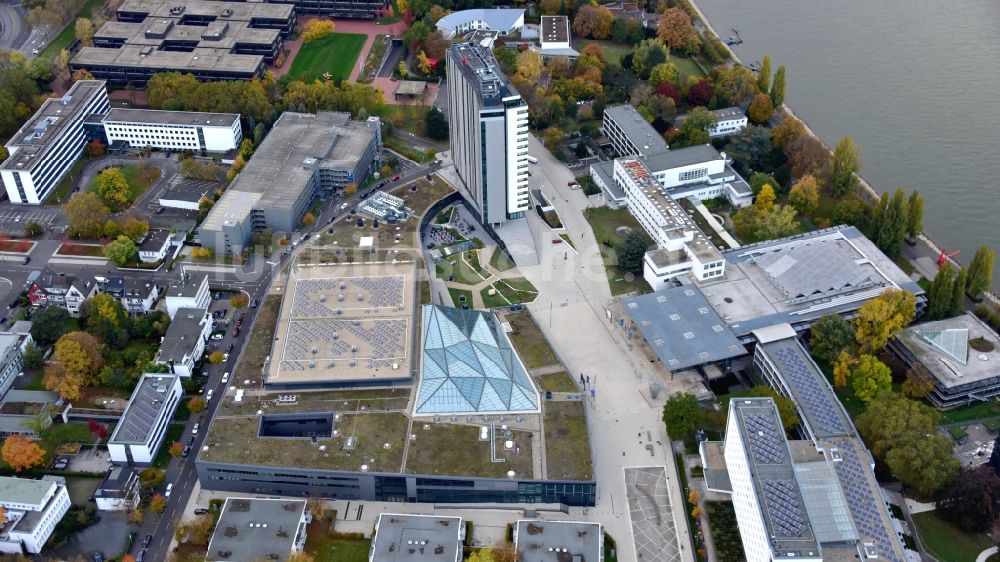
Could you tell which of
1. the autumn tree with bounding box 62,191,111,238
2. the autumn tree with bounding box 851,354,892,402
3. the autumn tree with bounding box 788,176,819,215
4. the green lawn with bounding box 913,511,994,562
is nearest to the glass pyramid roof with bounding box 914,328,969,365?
the autumn tree with bounding box 851,354,892,402

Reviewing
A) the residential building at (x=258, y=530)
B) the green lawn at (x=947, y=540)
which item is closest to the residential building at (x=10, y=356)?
the residential building at (x=258, y=530)

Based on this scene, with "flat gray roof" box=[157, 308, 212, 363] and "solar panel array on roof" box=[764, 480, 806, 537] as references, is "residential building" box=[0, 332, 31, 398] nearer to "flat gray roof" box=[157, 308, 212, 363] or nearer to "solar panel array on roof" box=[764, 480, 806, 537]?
"flat gray roof" box=[157, 308, 212, 363]

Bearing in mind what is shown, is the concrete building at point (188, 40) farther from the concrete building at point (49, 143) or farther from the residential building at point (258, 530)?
the residential building at point (258, 530)

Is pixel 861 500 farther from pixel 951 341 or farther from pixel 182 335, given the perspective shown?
pixel 182 335

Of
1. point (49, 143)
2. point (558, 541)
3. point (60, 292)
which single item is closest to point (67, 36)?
point (49, 143)

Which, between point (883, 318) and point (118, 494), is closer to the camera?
point (118, 494)

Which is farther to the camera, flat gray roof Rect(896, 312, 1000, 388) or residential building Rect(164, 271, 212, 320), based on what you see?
residential building Rect(164, 271, 212, 320)
